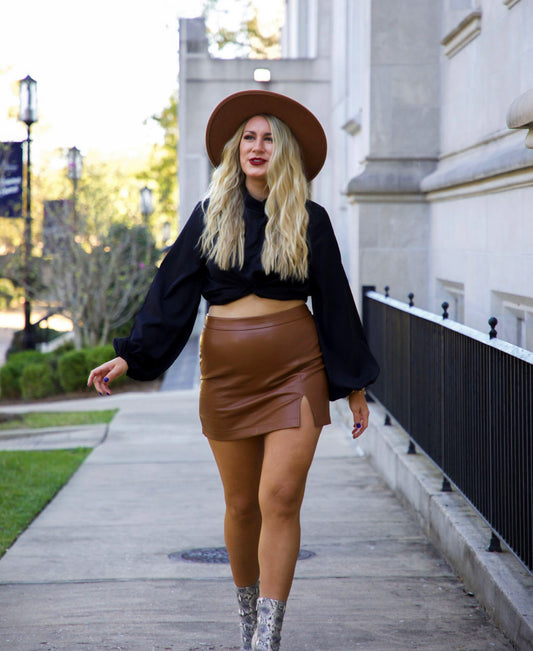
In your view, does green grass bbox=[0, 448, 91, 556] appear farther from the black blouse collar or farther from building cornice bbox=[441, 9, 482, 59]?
building cornice bbox=[441, 9, 482, 59]

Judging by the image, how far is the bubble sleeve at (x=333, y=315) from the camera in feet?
12.0

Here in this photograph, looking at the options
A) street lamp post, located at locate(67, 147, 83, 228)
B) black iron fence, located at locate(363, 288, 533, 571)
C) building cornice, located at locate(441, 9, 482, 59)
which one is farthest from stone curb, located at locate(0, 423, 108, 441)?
street lamp post, located at locate(67, 147, 83, 228)

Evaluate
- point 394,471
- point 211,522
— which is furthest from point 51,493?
point 394,471

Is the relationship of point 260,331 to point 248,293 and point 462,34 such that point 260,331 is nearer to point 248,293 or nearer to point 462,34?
point 248,293

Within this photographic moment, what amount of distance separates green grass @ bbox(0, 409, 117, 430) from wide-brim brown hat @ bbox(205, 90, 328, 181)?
276 inches

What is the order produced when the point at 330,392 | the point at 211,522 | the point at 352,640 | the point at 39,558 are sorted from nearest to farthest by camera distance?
the point at 330,392, the point at 352,640, the point at 39,558, the point at 211,522

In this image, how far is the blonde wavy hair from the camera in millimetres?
3549

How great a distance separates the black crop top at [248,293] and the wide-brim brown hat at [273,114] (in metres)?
0.24

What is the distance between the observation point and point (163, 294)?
12.2ft

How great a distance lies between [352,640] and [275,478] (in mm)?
935

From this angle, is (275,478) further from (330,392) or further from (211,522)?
(211,522)

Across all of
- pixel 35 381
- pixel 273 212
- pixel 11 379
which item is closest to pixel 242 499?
pixel 273 212

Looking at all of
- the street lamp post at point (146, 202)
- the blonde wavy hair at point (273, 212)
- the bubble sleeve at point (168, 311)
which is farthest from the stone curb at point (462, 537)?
the street lamp post at point (146, 202)

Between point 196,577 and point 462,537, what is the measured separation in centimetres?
130
